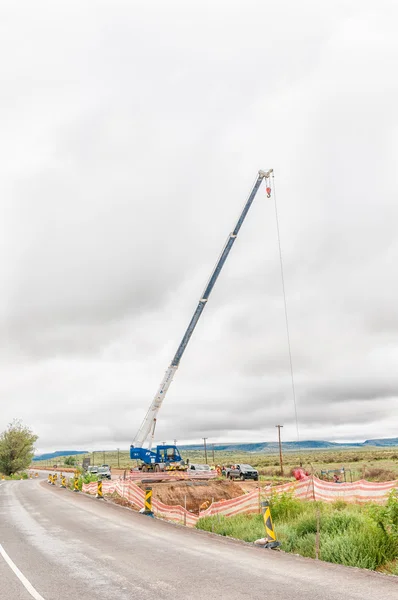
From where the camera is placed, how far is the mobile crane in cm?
3769

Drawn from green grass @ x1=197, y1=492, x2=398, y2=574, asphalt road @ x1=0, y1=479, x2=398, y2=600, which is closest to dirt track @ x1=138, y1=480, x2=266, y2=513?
green grass @ x1=197, y1=492, x2=398, y2=574

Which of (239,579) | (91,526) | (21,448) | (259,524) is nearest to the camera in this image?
(239,579)

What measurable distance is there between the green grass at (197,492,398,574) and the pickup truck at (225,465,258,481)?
37488 mm

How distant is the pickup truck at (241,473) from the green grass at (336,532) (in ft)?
123

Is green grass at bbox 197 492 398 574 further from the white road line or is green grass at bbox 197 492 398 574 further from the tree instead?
the tree

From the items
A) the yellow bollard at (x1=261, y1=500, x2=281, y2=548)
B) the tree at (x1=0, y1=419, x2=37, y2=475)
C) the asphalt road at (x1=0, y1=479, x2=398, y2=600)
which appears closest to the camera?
the asphalt road at (x1=0, y1=479, x2=398, y2=600)

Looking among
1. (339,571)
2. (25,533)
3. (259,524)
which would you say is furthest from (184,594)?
(25,533)

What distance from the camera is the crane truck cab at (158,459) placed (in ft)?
125

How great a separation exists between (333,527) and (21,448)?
290ft

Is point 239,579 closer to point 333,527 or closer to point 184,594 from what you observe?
point 184,594

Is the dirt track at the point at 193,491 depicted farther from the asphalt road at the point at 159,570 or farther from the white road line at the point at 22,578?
the white road line at the point at 22,578

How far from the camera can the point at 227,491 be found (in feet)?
123

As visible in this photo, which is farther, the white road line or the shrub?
the shrub

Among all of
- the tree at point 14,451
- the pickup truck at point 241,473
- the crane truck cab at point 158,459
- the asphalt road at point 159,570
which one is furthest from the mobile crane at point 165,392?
the tree at point 14,451
